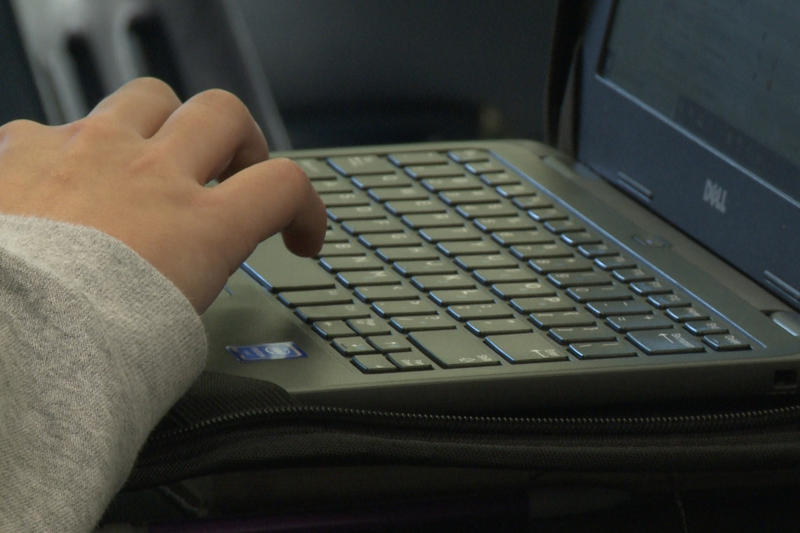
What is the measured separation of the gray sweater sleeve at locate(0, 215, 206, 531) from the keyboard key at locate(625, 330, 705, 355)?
0.20 meters

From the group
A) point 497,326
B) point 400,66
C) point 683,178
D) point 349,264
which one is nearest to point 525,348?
point 497,326

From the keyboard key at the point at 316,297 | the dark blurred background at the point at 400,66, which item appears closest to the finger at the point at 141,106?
the keyboard key at the point at 316,297

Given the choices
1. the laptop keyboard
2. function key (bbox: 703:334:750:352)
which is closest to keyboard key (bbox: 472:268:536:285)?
the laptop keyboard

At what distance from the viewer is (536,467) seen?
494 mm

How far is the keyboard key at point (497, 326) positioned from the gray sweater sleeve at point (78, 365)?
136mm

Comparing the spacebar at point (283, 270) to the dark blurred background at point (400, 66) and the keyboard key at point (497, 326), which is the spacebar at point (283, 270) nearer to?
the keyboard key at point (497, 326)

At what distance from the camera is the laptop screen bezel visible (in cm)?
67

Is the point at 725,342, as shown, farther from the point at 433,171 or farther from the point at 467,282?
the point at 433,171

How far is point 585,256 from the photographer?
694 mm

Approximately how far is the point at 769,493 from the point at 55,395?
0.30 m

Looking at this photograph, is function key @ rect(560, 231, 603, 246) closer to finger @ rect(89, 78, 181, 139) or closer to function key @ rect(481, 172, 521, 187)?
function key @ rect(481, 172, 521, 187)

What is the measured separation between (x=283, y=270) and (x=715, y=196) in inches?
9.8

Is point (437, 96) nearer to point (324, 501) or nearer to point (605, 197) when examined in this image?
point (605, 197)

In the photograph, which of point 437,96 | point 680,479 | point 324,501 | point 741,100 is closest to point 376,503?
point 324,501
